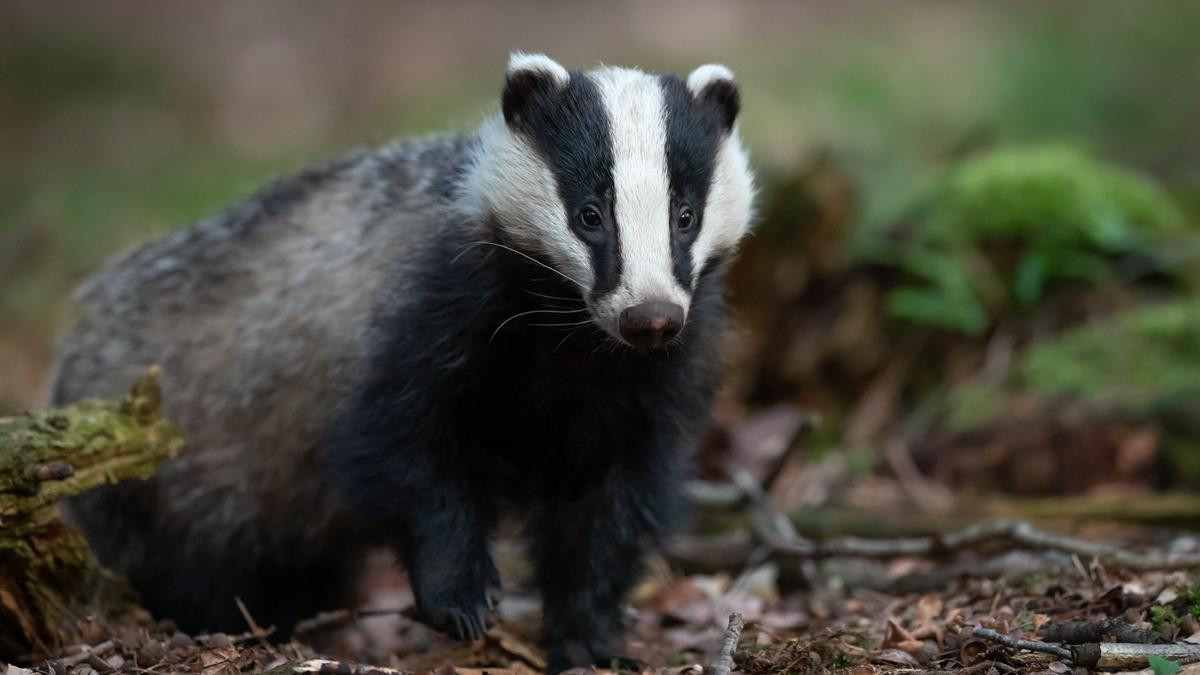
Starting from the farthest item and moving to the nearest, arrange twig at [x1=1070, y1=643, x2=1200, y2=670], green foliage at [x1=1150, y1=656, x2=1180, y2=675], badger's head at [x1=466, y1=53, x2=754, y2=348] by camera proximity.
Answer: badger's head at [x1=466, y1=53, x2=754, y2=348], twig at [x1=1070, y1=643, x2=1200, y2=670], green foliage at [x1=1150, y1=656, x2=1180, y2=675]

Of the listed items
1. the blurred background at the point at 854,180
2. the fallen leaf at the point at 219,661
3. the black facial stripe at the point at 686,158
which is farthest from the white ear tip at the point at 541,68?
the fallen leaf at the point at 219,661

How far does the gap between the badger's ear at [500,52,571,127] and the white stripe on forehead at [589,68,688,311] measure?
14 centimetres

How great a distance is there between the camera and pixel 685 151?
13.3 ft

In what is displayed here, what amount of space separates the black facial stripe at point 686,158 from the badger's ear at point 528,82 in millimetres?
351

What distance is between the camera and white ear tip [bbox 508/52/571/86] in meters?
4.16

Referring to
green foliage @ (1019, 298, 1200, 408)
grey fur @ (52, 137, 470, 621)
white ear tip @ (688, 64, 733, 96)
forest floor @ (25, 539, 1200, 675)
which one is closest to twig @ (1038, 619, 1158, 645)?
forest floor @ (25, 539, 1200, 675)

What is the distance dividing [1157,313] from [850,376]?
5.39ft

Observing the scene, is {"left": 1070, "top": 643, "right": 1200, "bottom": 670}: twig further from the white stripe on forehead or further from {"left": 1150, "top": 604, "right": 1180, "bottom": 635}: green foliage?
the white stripe on forehead

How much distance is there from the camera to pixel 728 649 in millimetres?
3533

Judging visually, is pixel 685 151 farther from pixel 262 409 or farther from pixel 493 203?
pixel 262 409

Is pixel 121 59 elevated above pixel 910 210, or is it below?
above

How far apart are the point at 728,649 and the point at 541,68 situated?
188 centimetres

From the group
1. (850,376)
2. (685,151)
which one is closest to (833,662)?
(685,151)

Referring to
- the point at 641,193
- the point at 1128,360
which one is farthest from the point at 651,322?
the point at 1128,360
